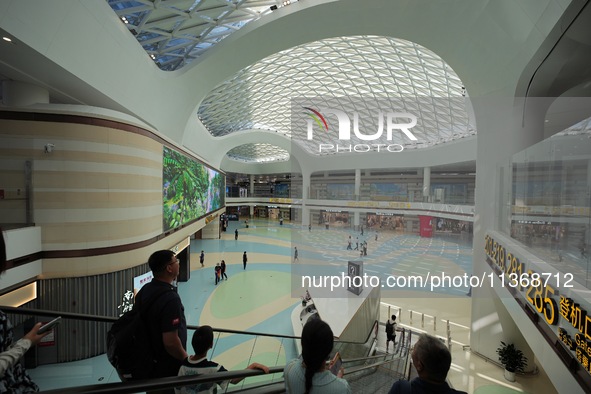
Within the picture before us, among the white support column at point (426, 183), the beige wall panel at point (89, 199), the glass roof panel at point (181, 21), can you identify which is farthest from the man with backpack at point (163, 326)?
the white support column at point (426, 183)

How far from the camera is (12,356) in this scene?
163 cm

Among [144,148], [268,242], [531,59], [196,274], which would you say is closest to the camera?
[531,59]

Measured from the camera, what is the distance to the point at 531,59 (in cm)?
742

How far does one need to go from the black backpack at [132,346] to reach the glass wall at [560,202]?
5.59 metres

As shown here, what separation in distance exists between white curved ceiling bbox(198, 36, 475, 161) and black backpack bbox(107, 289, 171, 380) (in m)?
22.8

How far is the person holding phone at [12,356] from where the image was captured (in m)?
1.60

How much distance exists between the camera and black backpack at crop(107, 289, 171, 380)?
221cm

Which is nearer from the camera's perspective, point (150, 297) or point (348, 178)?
point (150, 297)

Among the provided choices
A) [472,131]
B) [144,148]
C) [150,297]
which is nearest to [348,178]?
[472,131]

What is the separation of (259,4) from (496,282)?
16173mm

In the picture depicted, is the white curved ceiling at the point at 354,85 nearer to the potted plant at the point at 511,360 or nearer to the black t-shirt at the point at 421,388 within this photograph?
the potted plant at the point at 511,360

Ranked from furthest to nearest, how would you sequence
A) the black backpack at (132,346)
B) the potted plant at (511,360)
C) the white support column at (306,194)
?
1. the white support column at (306,194)
2. the potted plant at (511,360)
3. the black backpack at (132,346)

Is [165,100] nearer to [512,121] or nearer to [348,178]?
[512,121]

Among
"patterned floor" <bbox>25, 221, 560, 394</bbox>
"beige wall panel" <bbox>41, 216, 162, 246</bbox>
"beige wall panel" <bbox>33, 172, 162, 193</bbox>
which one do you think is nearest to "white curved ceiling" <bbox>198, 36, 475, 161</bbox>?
"patterned floor" <bbox>25, 221, 560, 394</bbox>
